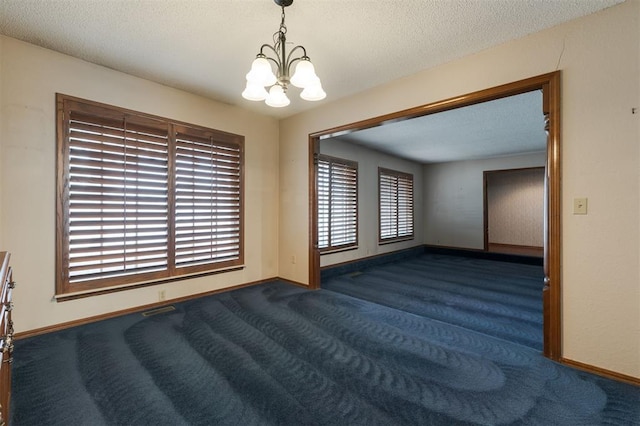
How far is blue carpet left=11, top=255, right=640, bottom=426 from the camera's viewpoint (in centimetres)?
165

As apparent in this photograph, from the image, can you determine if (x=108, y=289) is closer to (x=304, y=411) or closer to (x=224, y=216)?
(x=224, y=216)

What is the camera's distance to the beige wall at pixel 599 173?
1.98 metres

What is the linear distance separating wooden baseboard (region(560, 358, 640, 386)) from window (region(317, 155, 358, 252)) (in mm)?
3356

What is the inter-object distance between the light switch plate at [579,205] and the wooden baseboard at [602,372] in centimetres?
112

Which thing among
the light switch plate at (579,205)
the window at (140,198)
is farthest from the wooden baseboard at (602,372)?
the window at (140,198)

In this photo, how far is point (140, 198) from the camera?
3191 mm

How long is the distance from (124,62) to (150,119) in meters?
0.59

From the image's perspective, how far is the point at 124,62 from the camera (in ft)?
9.37

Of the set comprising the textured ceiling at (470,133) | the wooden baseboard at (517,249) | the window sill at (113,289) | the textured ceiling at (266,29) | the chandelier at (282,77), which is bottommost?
the wooden baseboard at (517,249)

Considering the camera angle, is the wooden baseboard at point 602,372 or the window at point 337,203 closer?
the wooden baseboard at point 602,372

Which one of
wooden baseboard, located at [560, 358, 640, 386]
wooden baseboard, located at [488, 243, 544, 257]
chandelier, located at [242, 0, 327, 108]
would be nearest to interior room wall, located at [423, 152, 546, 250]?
wooden baseboard, located at [488, 243, 544, 257]

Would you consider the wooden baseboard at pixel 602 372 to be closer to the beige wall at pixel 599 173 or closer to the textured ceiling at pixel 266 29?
the beige wall at pixel 599 173

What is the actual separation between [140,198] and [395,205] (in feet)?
17.4

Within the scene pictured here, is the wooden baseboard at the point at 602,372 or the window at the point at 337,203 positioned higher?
the window at the point at 337,203
